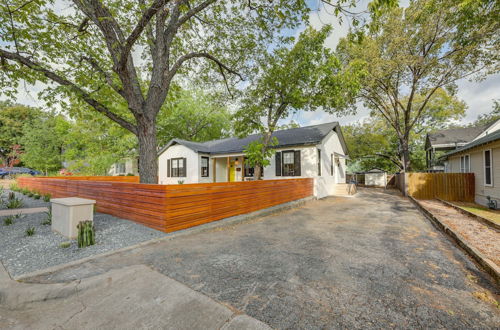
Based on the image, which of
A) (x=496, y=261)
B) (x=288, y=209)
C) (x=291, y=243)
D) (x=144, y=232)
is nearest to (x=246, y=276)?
(x=291, y=243)

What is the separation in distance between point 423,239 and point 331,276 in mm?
3391

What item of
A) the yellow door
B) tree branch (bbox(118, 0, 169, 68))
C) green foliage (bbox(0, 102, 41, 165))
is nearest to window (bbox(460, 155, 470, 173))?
the yellow door

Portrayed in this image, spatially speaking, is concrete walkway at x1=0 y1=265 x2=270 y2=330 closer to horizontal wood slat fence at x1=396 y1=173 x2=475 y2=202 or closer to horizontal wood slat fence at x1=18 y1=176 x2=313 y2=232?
horizontal wood slat fence at x1=18 y1=176 x2=313 y2=232

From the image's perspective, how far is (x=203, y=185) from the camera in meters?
5.57

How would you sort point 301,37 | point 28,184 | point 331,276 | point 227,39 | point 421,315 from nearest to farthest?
point 421,315
point 331,276
point 227,39
point 301,37
point 28,184

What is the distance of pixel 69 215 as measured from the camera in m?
4.25

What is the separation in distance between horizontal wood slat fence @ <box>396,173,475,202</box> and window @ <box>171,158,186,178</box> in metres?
15.5

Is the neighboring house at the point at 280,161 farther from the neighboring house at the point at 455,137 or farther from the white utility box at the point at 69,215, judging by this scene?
the neighboring house at the point at 455,137

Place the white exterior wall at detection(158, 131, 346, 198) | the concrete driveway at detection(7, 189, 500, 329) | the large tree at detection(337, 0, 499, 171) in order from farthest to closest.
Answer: the white exterior wall at detection(158, 131, 346, 198) < the large tree at detection(337, 0, 499, 171) < the concrete driveway at detection(7, 189, 500, 329)

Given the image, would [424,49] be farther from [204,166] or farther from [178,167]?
[178,167]

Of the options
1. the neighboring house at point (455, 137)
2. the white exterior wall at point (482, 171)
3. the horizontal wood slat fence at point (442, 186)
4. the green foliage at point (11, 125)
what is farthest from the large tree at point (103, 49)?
the green foliage at point (11, 125)

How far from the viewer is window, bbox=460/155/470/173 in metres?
11.3

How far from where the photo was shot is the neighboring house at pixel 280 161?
1233 centimetres

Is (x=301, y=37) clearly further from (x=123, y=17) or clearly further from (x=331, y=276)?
(x=331, y=276)
